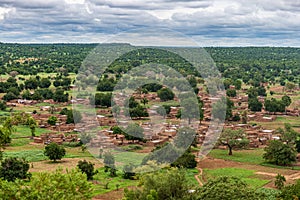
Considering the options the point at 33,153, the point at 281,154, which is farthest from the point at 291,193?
the point at 33,153

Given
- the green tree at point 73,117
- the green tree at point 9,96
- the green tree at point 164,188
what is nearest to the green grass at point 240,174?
the green tree at point 164,188

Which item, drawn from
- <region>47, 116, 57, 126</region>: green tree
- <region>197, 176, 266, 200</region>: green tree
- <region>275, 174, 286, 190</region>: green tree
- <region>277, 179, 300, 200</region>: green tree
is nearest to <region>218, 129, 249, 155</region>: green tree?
<region>275, 174, 286, 190</region>: green tree

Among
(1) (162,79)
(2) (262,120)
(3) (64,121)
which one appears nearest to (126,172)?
(3) (64,121)

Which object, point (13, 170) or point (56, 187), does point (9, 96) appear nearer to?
point (13, 170)

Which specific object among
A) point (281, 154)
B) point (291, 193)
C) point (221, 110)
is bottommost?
point (281, 154)

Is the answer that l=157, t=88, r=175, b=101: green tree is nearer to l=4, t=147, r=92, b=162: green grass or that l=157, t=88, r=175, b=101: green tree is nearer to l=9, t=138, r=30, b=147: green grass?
l=9, t=138, r=30, b=147: green grass

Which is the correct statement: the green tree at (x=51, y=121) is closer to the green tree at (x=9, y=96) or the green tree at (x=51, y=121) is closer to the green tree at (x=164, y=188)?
the green tree at (x=9, y=96)
